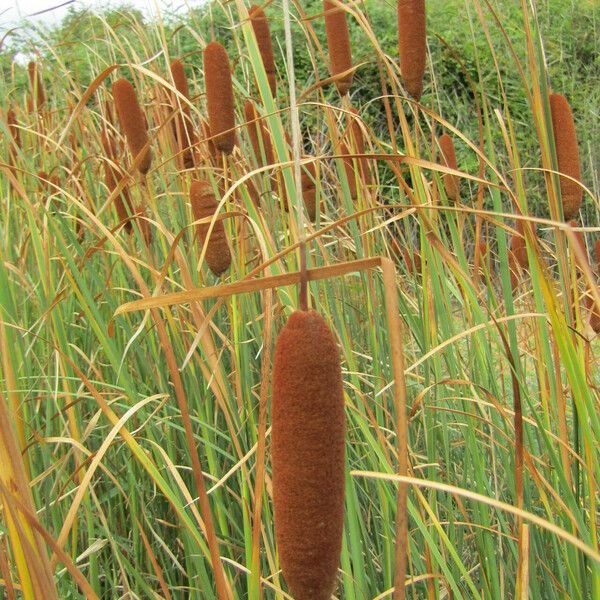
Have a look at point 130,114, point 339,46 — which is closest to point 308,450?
point 339,46

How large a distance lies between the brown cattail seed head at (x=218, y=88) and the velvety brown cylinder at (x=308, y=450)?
0.62 m

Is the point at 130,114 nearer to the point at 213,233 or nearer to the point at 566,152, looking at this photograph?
the point at 213,233

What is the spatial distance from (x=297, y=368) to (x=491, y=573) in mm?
615

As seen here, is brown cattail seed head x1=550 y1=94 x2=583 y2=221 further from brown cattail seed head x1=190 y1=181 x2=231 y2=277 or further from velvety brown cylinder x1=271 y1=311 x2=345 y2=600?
velvety brown cylinder x1=271 y1=311 x2=345 y2=600

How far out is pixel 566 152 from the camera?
0.83 m

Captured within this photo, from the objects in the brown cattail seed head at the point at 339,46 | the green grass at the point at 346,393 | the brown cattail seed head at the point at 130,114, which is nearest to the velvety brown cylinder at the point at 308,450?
the green grass at the point at 346,393

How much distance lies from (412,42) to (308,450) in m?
0.62

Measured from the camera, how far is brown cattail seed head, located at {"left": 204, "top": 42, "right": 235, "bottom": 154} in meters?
0.93

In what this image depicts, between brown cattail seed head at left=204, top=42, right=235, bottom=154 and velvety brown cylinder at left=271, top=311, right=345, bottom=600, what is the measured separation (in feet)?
2.02

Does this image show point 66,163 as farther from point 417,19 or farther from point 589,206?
point 589,206

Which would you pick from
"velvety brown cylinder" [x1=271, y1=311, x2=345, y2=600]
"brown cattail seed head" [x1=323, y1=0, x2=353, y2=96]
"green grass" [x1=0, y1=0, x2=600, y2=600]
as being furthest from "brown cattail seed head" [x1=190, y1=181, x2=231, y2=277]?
"velvety brown cylinder" [x1=271, y1=311, x2=345, y2=600]

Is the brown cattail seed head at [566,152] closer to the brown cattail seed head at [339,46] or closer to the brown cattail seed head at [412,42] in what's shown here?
the brown cattail seed head at [412,42]

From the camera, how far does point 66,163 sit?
217cm

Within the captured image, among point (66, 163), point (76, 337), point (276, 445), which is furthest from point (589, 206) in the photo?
point (276, 445)
